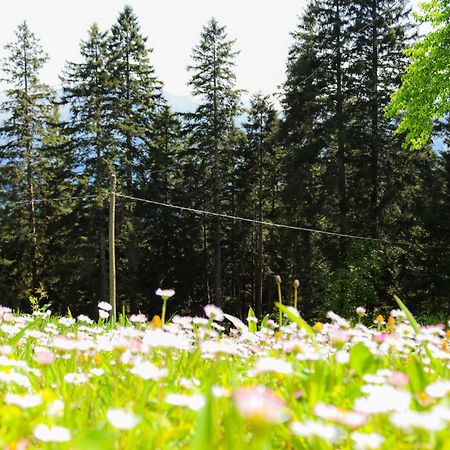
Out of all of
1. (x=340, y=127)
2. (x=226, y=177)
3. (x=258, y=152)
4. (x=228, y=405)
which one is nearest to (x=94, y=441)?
(x=228, y=405)

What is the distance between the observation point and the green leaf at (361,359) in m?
1.25

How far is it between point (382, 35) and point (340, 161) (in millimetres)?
4958

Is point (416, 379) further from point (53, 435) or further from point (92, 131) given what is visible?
point (92, 131)

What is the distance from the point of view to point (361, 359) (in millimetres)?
1263

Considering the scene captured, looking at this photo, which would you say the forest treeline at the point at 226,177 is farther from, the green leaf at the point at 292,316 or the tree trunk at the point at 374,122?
the green leaf at the point at 292,316

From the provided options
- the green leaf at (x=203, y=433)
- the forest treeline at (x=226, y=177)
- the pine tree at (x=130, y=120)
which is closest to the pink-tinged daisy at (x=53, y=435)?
the green leaf at (x=203, y=433)

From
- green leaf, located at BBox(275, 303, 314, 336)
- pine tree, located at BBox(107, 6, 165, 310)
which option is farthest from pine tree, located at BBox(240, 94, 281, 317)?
green leaf, located at BBox(275, 303, 314, 336)

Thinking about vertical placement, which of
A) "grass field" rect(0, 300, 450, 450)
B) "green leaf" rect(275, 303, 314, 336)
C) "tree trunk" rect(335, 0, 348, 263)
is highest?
"tree trunk" rect(335, 0, 348, 263)

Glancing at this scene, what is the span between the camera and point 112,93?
22.0m

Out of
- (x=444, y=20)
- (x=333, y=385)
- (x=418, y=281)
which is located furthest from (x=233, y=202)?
(x=333, y=385)

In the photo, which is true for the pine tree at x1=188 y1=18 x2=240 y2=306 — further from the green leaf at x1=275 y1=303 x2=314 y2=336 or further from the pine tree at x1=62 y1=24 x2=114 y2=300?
the green leaf at x1=275 y1=303 x2=314 y2=336

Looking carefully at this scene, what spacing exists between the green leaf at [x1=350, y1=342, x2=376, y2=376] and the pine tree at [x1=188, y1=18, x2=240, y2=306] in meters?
20.8

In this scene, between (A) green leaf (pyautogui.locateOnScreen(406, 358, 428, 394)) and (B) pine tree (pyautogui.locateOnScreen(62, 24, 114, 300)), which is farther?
(B) pine tree (pyautogui.locateOnScreen(62, 24, 114, 300))

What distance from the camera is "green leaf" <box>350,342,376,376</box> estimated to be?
4.12 feet
